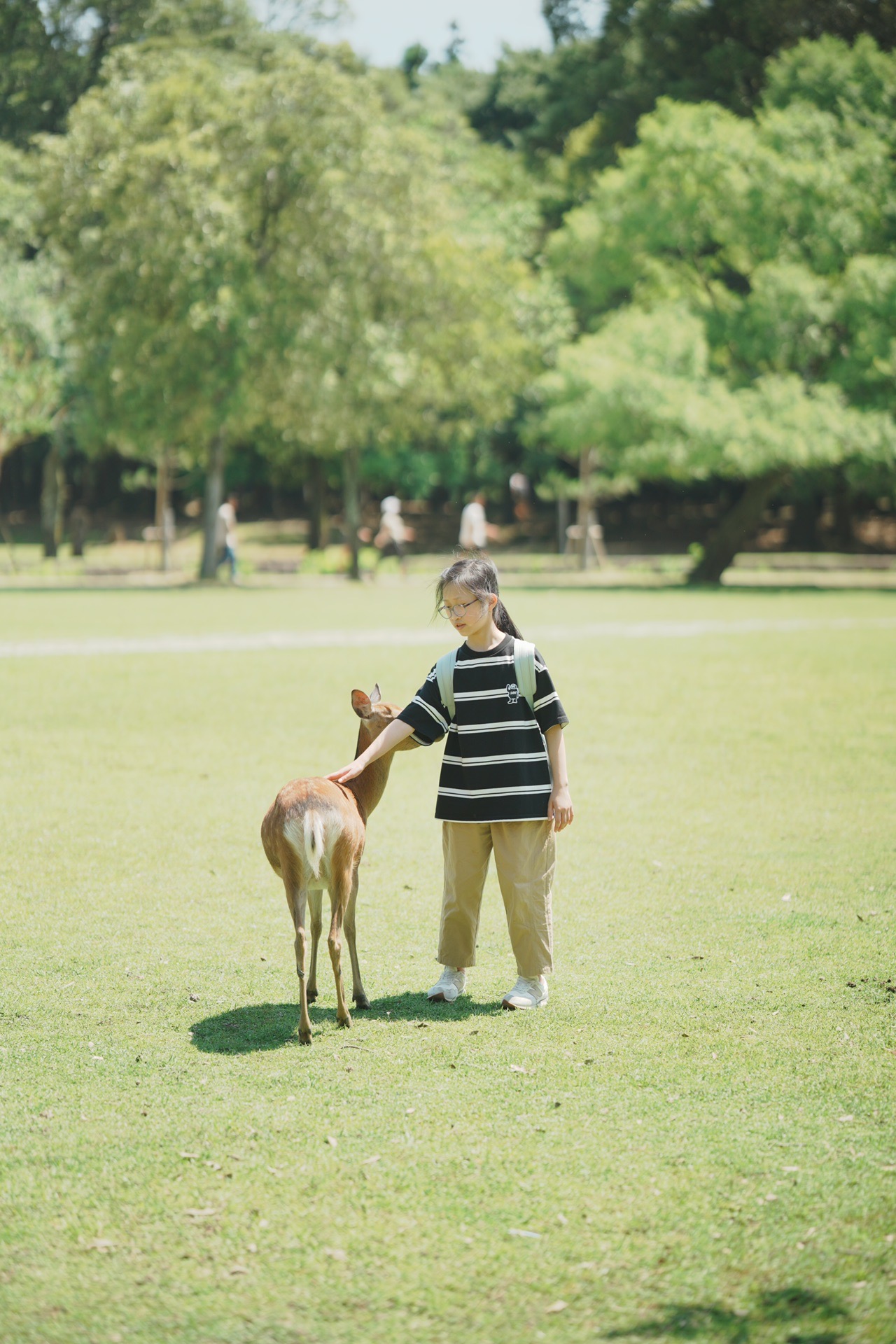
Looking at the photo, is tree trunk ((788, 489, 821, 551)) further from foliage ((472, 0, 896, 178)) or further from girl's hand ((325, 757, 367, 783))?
girl's hand ((325, 757, 367, 783))

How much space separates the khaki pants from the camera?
5.27 metres

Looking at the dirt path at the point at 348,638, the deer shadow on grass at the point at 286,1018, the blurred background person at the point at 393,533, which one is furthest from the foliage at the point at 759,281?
the deer shadow on grass at the point at 286,1018

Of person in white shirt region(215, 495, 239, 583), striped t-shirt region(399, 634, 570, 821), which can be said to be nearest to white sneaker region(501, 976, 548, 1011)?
striped t-shirt region(399, 634, 570, 821)

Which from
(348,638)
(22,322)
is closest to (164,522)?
(22,322)

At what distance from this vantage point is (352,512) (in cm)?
3469

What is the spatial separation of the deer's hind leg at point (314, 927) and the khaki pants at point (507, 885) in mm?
470

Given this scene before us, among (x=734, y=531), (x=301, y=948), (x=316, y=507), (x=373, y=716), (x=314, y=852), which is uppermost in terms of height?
(x=316, y=507)

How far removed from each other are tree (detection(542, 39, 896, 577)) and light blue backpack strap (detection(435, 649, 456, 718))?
25156 mm

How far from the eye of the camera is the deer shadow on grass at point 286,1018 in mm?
4852

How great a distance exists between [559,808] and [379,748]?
693mm

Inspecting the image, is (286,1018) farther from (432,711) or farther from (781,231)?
(781,231)

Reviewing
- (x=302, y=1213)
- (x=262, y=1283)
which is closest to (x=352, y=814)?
(x=302, y=1213)

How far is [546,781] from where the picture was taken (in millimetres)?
5273

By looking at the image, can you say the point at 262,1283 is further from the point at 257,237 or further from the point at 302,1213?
the point at 257,237
